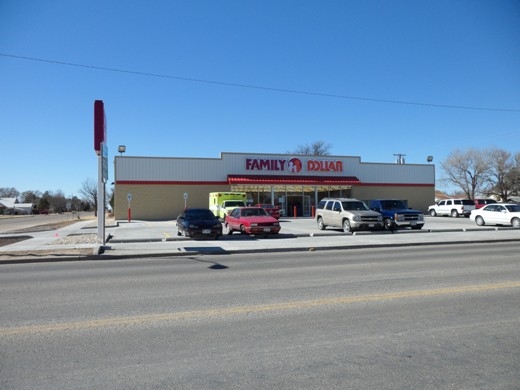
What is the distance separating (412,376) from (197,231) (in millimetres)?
14765

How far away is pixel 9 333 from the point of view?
201 inches

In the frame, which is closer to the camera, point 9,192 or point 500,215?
point 500,215

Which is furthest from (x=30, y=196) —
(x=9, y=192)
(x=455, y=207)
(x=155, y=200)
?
(x=455, y=207)

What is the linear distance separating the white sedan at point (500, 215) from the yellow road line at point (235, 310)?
20210mm

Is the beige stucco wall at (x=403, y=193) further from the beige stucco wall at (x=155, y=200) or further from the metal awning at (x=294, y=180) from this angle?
the beige stucco wall at (x=155, y=200)

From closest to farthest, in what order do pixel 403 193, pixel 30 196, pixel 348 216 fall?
1. pixel 348 216
2. pixel 403 193
3. pixel 30 196

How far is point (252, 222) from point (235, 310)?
13050mm

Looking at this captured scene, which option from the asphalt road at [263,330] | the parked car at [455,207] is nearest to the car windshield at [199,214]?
the asphalt road at [263,330]

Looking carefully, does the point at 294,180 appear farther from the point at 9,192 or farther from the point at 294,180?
the point at 9,192

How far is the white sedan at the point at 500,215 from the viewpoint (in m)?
25.3

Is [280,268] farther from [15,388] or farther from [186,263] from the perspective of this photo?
[15,388]

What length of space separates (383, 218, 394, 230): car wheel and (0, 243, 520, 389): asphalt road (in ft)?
44.1

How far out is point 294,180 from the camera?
4188 cm

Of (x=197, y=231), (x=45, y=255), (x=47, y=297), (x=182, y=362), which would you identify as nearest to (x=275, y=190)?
(x=197, y=231)
